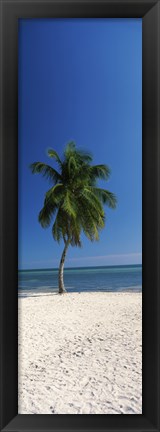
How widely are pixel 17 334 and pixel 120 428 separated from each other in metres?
0.46

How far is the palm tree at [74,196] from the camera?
3361 mm

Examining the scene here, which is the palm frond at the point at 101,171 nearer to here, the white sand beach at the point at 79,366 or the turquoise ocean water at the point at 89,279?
the white sand beach at the point at 79,366

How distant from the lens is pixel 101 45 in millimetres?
1419

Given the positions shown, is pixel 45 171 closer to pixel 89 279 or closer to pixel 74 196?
pixel 74 196

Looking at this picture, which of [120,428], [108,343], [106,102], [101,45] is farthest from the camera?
[106,102]

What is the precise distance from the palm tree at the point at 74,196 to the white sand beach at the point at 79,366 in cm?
134

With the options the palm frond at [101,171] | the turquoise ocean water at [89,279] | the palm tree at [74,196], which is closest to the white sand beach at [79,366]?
the palm tree at [74,196]

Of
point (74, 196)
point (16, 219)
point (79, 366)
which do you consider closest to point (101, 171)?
point (74, 196)

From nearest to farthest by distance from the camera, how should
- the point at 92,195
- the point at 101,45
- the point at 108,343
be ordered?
the point at 101,45 < the point at 108,343 < the point at 92,195

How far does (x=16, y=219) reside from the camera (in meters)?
0.89

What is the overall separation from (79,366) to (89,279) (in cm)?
682

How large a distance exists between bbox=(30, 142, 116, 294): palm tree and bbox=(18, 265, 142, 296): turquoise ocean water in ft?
10.3
